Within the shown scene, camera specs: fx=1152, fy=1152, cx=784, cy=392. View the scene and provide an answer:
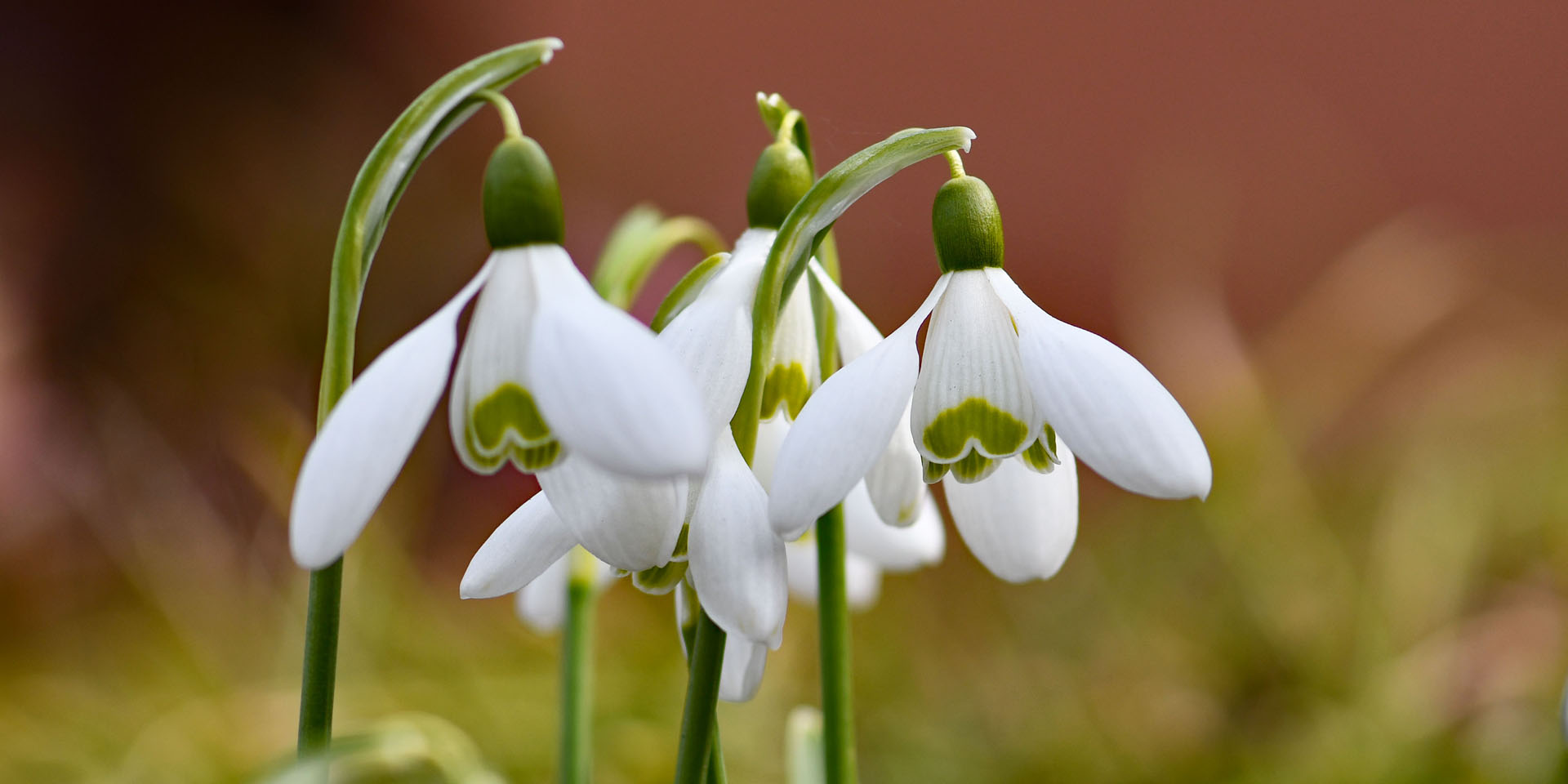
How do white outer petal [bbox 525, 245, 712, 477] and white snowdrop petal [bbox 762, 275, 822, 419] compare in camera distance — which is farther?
white snowdrop petal [bbox 762, 275, 822, 419]

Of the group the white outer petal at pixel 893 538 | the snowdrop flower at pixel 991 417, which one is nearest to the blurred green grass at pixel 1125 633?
the white outer petal at pixel 893 538

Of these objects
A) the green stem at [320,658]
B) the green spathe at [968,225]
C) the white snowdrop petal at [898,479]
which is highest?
the green spathe at [968,225]

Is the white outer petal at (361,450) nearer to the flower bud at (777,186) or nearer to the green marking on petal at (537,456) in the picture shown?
the green marking on petal at (537,456)

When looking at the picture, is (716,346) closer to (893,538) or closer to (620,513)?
(620,513)

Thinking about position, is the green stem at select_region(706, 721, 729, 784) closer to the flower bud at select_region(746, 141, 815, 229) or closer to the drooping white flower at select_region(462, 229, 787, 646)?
the drooping white flower at select_region(462, 229, 787, 646)

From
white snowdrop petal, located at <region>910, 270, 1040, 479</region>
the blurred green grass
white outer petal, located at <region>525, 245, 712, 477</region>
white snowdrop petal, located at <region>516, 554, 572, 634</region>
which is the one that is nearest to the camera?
white outer petal, located at <region>525, 245, 712, 477</region>

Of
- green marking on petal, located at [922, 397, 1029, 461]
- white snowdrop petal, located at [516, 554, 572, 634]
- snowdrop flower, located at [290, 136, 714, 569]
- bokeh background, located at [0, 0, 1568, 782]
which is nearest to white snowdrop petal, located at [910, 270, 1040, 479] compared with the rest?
green marking on petal, located at [922, 397, 1029, 461]

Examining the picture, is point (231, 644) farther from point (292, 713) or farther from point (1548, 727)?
point (1548, 727)
